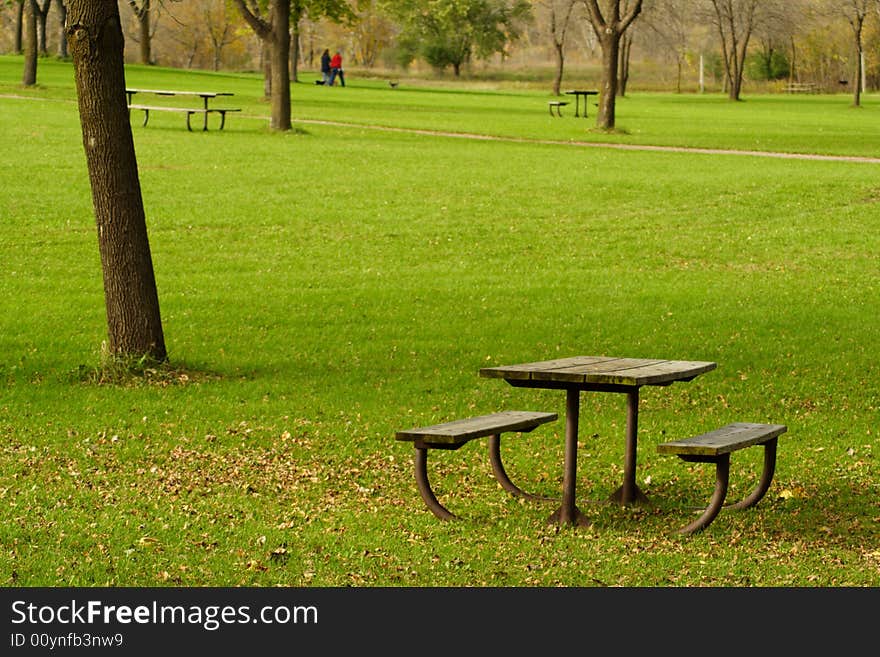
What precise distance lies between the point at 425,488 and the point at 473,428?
1.29 ft

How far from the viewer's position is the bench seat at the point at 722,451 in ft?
20.1

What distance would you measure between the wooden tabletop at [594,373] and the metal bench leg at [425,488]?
0.50m

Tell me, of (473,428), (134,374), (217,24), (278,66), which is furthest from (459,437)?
(217,24)

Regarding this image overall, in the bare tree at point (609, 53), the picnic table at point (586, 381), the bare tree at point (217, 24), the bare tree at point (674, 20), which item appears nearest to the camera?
the picnic table at point (586, 381)

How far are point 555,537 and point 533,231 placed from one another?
41.5 ft

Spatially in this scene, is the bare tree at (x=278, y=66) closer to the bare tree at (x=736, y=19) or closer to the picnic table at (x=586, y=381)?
the picnic table at (x=586, y=381)

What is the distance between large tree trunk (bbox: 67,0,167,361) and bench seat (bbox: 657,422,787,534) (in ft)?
17.0

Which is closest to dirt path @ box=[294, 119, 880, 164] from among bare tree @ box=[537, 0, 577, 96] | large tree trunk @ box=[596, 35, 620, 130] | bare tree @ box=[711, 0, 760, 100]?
large tree trunk @ box=[596, 35, 620, 130]

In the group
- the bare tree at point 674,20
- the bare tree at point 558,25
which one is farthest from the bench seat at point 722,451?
the bare tree at point 674,20

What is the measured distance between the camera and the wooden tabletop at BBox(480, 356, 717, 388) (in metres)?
6.31

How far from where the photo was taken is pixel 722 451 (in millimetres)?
6129

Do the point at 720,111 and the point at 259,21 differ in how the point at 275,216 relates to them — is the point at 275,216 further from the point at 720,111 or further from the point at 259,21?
the point at 720,111

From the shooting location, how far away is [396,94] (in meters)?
56.6

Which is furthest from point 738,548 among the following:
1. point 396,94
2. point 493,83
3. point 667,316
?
point 493,83
